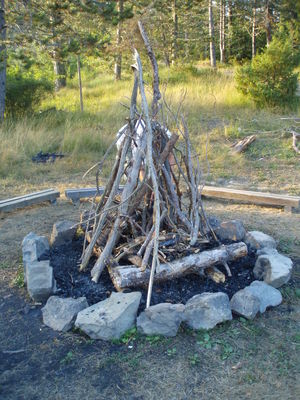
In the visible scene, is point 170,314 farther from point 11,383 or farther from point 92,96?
point 92,96

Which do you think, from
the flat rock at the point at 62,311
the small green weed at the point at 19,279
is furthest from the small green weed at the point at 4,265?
the flat rock at the point at 62,311

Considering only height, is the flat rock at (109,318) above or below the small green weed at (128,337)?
above

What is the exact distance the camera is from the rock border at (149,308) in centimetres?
296

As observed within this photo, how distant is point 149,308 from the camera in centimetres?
304

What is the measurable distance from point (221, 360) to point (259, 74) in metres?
10.3

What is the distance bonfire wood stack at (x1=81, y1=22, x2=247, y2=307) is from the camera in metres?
3.40

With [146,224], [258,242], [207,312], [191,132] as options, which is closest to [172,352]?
[207,312]

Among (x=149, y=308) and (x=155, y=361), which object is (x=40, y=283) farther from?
(x=155, y=361)

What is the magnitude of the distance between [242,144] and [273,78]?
13.1 feet

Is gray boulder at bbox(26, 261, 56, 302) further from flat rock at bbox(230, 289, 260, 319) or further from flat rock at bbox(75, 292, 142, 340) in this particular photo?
flat rock at bbox(230, 289, 260, 319)

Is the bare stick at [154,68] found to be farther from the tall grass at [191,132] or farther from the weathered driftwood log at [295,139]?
the weathered driftwood log at [295,139]

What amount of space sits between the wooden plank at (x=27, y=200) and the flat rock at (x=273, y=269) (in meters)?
3.22

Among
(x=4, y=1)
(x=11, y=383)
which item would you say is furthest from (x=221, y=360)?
(x=4, y=1)

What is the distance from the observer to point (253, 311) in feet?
10.3
